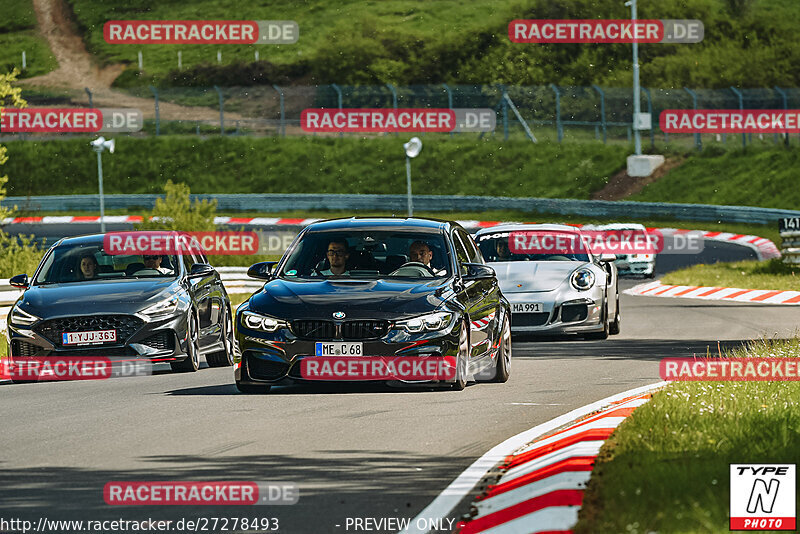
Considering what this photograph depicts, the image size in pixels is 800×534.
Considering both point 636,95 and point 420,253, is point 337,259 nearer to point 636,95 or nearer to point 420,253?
point 420,253

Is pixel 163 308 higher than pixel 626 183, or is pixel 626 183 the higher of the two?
pixel 626 183

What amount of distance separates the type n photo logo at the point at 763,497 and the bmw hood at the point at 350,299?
16.9ft

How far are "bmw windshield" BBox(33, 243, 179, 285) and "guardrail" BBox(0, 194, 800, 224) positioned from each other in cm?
3361

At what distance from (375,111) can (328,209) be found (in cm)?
712

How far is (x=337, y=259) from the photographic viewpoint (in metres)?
14.1

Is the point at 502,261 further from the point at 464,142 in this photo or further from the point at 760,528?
the point at 464,142

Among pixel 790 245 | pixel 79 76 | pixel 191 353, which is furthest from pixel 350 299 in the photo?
pixel 79 76

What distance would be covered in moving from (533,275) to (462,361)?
5.88 m

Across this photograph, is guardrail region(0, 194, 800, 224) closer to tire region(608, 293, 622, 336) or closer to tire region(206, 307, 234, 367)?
tire region(608, 293, 622, 336)

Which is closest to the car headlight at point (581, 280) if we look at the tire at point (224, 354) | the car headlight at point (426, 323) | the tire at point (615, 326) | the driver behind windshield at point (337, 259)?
the tire at point (615, 326)

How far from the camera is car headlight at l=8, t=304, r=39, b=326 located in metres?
15.8

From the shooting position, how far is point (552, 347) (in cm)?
1939

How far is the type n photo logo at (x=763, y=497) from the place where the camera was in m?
6.98

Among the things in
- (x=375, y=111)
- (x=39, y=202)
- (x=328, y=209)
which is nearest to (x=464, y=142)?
(x=375, y=111)
